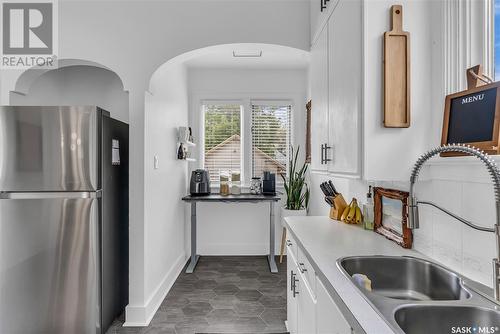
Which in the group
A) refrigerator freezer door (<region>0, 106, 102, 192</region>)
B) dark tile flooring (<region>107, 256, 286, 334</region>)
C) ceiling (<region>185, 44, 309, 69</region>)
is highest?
ceiling (<region>185, 44, 309, 69</region>)

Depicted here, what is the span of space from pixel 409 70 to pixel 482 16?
1.02ft

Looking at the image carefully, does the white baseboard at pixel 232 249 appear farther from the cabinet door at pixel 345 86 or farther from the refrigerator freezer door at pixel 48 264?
the cabinet door at pixel 345 86

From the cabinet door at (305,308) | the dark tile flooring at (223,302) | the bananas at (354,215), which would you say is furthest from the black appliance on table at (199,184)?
the cabinet door at (305,308)

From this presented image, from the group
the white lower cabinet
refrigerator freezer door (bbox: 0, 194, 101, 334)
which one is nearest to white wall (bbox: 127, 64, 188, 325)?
refrigerator freezer door (bbox: 0, 194, 101, 334)

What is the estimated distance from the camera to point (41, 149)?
1976mm

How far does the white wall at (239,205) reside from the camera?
13.2ft

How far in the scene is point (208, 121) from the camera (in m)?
4.11

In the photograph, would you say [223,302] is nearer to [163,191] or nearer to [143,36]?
[163,191]

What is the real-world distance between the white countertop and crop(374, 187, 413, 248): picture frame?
0.14ft

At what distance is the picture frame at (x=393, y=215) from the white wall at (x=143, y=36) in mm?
1378

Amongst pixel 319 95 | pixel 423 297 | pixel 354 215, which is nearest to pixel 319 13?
pixel 319 95

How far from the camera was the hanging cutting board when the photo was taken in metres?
1.32

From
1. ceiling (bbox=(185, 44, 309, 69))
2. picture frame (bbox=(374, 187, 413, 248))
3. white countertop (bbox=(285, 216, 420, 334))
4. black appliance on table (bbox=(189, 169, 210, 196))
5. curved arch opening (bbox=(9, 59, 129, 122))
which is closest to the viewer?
white countertop (bbox=(285, 216, 420, 334))

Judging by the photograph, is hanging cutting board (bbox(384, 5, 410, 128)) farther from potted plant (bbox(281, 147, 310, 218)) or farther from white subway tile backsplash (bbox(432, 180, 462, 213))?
potted plant (bbox(281, 147, 310, 218))
